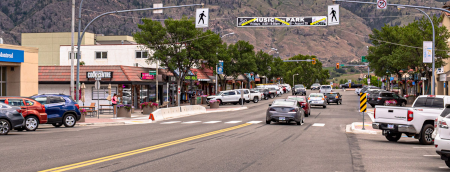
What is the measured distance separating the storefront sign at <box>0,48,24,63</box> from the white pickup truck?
2513 cm

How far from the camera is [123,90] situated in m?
45.0

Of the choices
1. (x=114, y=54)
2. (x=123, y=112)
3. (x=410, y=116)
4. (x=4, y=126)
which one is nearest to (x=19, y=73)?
(x=123, y=112)

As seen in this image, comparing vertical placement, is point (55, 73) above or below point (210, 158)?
above

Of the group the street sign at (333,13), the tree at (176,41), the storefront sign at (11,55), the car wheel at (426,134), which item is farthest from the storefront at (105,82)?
the car wheel at (426,134)

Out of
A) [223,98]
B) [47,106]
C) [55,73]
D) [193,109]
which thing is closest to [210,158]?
[47,106]

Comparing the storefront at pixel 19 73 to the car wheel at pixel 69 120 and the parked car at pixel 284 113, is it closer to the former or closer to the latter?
the car wheel at pixel 69 120

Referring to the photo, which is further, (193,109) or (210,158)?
(193,109)

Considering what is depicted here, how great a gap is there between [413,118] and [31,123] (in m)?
17.5

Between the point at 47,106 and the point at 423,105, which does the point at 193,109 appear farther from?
the point at 423,105

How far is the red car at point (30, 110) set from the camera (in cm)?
2202

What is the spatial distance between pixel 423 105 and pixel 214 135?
8.42m

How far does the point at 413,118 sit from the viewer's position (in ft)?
53.3

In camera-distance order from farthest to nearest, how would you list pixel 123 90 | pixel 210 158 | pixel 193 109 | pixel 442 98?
pixel 123 90
pixel 193 109
pixel 442 98
pixel 210 158

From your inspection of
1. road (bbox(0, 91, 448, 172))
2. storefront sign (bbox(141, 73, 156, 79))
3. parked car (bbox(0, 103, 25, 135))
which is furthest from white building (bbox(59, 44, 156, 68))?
road (bbox(0, 91, 448, 172))
